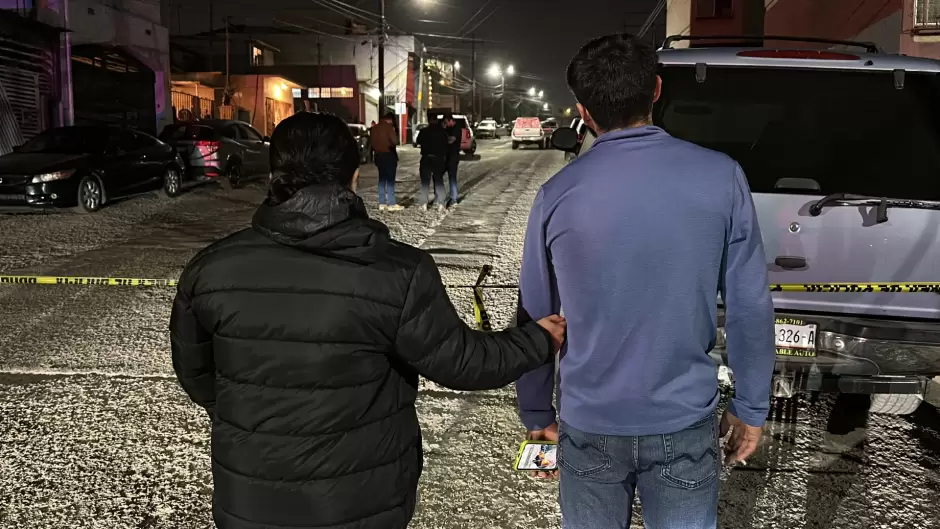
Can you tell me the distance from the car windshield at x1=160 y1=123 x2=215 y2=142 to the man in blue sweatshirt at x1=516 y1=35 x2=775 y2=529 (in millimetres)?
17447

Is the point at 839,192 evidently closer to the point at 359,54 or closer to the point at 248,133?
the point at 248,133

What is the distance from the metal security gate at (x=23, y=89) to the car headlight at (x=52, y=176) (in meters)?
8.36

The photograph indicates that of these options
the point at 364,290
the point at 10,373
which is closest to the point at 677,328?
the point at 364,290

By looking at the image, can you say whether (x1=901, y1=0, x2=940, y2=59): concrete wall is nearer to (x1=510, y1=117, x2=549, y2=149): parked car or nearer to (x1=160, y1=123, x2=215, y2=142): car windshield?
(x1=160, y1=123, x2=215, y2=142): car windshield

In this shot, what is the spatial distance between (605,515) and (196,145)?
17.4 metres

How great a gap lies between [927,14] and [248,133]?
14649 mm

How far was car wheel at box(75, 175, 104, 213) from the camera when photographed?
45.3 ft

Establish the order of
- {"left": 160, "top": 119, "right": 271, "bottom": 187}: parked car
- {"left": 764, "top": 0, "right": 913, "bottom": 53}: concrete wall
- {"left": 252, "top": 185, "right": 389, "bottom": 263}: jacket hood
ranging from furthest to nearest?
1. {"left": 160, "top": 119, "right": 271, "bottom": 187}: parked car
2. {"left": 764, "top": 0, "right": 913, "bottom": 53}: concrete wall
3. {"left": 252, "top": 185, "right": 389, "bottom": 263}: jacket hood

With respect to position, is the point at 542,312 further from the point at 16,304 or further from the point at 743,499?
the point at 16,304

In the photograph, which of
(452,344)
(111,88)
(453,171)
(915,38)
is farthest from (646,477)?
(111,88)

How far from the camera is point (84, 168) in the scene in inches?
549

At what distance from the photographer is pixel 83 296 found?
26.4 ft

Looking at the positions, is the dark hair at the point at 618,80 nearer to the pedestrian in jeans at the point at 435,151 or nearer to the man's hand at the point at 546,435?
the man's hand at the point at 546,435

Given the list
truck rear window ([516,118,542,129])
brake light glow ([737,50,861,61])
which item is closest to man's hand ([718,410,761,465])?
brake light glow ([737,50,861,61])
